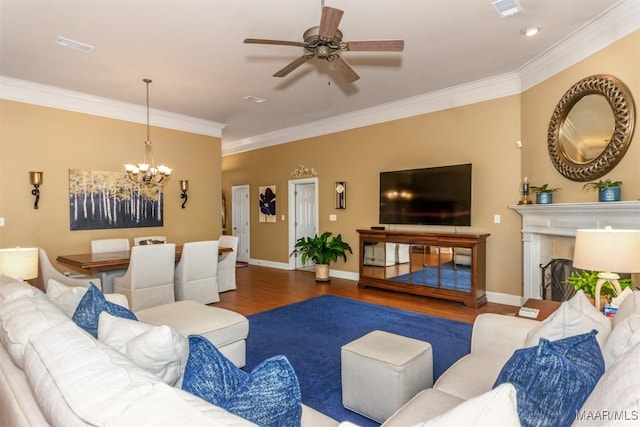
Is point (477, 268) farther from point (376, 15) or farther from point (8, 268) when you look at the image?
point (8, 268)

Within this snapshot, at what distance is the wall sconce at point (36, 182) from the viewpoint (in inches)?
178

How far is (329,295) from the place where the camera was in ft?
17.2

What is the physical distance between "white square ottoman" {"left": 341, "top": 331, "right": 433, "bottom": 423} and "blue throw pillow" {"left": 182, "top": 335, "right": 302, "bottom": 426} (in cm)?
122

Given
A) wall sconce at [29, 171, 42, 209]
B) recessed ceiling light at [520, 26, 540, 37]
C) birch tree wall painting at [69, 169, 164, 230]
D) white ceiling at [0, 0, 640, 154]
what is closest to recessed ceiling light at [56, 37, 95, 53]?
white ceiling at [0, 0, 640, 154]

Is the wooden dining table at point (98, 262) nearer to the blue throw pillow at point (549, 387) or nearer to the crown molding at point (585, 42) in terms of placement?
the blue throw pillow at point (549, 387)

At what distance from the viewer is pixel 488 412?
2.15 feet

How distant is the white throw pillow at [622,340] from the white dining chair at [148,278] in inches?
161

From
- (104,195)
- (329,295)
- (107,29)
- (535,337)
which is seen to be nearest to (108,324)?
(535,337)

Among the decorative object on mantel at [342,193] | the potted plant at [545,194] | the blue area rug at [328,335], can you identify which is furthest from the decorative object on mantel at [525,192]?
the decorative object on mantel at [342,193]

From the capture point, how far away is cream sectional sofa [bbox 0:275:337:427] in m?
0.71

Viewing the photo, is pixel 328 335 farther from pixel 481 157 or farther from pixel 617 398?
pixel 481 157

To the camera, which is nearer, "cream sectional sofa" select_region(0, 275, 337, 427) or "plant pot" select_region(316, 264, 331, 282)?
"cream sectional sofa" select_region(0, 275, 337, 427)

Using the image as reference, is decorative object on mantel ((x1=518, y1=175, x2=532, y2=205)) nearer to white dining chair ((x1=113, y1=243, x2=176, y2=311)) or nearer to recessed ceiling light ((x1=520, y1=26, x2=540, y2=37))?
recessed ceiling light ((x1=520, y1=26, x2=540, y2=37))

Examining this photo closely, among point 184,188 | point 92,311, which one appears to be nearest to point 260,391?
point 92,311
